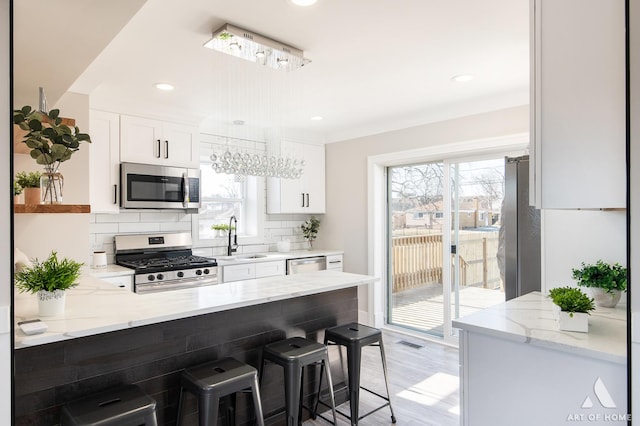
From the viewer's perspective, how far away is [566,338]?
4.90 ft

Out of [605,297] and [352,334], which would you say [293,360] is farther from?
[605,297]

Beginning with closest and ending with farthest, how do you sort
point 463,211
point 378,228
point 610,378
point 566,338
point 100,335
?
point 610,378 < point 566,338 < point 100,335 < point 463,211 < point 378,228

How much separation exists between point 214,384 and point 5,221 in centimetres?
109

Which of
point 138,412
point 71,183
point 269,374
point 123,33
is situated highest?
point 123,33

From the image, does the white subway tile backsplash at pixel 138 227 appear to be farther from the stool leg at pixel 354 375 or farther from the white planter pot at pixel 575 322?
the white planter pot at pixel 575 322

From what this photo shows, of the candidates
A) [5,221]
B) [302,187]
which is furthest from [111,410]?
[302,187]

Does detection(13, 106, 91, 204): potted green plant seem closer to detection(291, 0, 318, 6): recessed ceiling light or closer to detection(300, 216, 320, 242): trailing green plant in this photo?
detection(291, 0, 318, 6): recessed ceiling light

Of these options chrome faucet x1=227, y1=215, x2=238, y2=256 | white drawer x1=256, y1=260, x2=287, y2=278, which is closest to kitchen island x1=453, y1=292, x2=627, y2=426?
white drawer x1=256, y1=260, x2=287, y2=278

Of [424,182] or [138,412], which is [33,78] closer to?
[138,412]

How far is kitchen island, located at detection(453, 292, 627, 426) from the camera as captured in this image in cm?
137

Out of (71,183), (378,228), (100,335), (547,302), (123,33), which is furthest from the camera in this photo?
(378,228)

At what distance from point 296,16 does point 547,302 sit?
2.09 m

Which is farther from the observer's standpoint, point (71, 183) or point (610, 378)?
point (71, 183)

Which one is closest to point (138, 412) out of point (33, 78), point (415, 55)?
point (33, 78)
